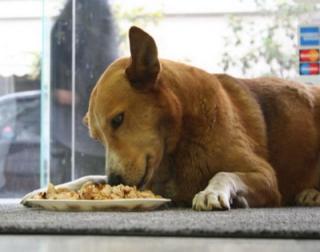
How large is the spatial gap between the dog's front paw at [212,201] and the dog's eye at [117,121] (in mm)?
326

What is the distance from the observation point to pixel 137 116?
1825 millimetres

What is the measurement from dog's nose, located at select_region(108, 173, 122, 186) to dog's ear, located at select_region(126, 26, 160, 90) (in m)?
0.26

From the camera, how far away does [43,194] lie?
5.92 feet

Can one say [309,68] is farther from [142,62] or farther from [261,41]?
[142,62]

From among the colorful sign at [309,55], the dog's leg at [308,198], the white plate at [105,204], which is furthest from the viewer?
the colorful sign at [309,55]

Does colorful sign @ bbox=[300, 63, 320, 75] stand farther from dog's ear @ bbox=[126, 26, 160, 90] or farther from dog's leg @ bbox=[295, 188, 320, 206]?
dog's ear @ bbox=[126, 26, 160, 90]

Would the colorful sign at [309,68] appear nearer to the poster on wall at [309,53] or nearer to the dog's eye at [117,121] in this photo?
the poster on wall at [309,53]

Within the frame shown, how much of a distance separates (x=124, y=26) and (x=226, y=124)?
1.11 meters

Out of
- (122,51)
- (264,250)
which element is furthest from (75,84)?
(264,250)

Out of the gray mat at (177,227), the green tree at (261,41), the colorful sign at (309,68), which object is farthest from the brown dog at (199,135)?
the green tree at (261,41)

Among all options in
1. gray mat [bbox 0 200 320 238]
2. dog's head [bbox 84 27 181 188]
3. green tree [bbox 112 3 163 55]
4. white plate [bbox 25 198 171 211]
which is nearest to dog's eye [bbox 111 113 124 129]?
dog's head [bbox 84 27 181 188]

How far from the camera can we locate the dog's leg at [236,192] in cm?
163

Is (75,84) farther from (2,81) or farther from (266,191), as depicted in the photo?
(266,191)

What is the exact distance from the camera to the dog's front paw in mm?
1612
